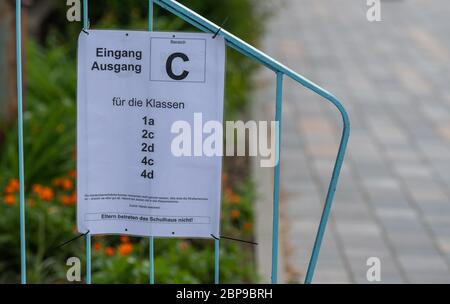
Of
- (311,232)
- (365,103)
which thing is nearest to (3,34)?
(311,232)

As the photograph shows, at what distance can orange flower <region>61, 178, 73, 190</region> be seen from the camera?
17.1ft

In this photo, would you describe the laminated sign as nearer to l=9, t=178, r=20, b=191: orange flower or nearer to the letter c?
the letter c

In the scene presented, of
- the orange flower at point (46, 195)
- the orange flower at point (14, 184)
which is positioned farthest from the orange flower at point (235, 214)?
the orange flower at point (14, 184)

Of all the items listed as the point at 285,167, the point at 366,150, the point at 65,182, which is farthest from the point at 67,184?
the point at 366,150

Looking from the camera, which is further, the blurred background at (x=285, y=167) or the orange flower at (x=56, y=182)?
the orange flower at (x=56, y=182)

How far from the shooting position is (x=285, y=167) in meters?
6.90

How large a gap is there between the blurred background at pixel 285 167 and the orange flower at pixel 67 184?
22 millimetres

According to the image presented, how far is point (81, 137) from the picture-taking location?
9.96 feet

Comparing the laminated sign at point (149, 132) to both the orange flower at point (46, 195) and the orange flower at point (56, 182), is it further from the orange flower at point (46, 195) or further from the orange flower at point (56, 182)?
the orange flower at point (56, 182)

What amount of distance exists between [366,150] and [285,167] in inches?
30.1

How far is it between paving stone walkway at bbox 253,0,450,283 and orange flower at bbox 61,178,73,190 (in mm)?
1096

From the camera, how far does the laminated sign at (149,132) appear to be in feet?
9.81

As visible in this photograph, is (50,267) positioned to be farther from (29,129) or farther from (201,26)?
(201,26)

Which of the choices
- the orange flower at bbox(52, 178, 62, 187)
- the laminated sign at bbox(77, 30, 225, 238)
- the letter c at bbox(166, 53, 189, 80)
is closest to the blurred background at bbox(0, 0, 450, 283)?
the orange flower at bbox(52, 178, 62, 187)
